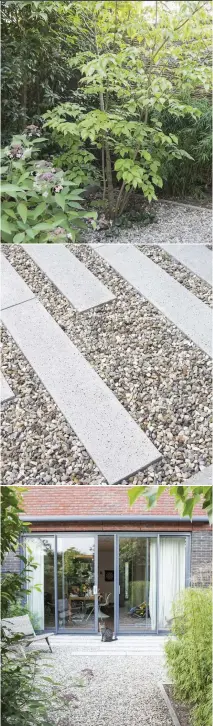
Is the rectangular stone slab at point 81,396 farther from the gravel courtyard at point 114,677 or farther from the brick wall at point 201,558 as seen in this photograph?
the gravel courtyard at point 114,677

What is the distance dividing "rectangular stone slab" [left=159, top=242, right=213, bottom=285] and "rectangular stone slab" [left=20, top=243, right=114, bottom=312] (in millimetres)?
211

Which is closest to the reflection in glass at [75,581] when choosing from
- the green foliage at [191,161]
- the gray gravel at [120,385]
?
the gray gravel at [120,385]

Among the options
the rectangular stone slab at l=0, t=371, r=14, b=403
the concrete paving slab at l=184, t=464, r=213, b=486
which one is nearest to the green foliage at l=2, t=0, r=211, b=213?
the rectangular stone slab at l=0, t=371, r=14, b=403

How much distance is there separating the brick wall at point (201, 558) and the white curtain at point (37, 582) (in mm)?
568

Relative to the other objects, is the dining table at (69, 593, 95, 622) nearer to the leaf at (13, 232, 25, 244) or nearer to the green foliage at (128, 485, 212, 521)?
the green foliage at (128, 485, 212, 521)

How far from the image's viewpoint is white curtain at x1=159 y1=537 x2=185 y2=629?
2557mm

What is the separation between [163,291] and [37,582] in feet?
4.19

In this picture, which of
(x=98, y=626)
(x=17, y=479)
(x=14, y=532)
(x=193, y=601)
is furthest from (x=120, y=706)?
(x=17, y=479)

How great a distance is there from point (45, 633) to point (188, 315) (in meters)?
1.49

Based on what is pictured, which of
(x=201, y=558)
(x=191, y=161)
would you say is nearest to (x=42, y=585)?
(x=201, y=558)

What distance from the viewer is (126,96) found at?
173 centimetres

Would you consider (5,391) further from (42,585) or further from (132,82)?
(42,585)

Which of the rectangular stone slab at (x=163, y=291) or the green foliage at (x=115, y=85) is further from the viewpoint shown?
the rectangular stone slab at (x=163, y=291)

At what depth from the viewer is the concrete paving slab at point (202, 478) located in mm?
1705
